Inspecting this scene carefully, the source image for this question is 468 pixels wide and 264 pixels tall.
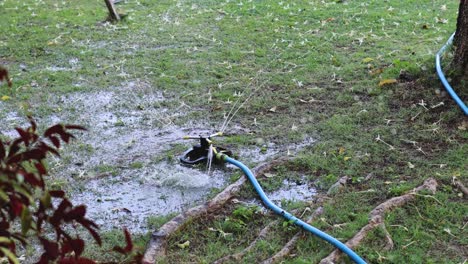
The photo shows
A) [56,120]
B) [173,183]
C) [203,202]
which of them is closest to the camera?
[203,202]

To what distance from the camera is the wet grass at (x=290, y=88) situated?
150 inches

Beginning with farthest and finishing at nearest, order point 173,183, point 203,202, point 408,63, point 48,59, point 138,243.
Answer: point 48,59 < point 408,63 < point 173,183 < point 203,202 < point 138,243

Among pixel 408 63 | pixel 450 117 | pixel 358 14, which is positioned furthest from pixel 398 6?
pixel 450 117

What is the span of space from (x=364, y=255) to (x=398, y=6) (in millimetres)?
6206

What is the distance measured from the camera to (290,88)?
6.13m

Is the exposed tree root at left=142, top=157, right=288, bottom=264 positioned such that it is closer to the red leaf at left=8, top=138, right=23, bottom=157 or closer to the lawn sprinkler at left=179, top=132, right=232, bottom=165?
the lawn sprinkler at left=179, top=132, right=232, bottom=165

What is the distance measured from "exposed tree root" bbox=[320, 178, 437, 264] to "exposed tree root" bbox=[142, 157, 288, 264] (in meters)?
0.89

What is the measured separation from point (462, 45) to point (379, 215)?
2.28 metres

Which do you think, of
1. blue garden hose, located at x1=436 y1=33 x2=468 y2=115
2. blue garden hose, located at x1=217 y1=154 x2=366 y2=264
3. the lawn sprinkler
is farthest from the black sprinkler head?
blue garden hose, located at x1=436 y1=33 x2=468 y2=115

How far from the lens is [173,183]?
447 centimetres

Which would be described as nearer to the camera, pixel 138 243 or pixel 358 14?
pixel 138 243

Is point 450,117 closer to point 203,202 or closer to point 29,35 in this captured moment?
point 203,202

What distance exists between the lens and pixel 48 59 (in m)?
7.40

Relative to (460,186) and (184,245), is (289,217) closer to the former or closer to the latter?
(184,245)
